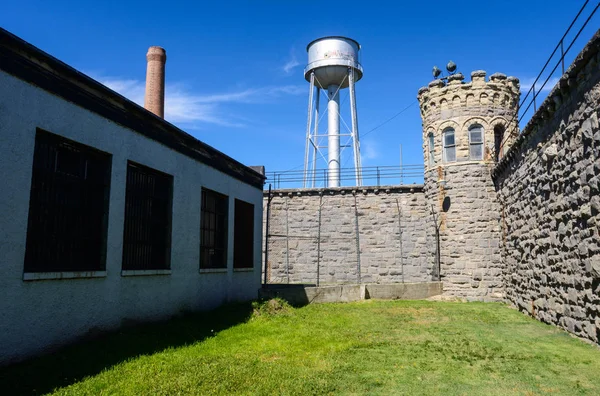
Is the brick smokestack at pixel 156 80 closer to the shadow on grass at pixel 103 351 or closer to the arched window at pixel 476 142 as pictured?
the shadow on grass at pixel 103 351

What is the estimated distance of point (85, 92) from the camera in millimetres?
8180

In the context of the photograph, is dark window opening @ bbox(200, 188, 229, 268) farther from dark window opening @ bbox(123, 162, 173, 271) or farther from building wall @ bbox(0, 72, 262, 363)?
dark window opening @ bbox(123, 162, 173, 271)

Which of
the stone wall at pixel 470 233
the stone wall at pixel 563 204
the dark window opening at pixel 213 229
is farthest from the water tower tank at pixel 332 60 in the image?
the dark window opening at pixel 213 229

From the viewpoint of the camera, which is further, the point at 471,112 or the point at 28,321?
the point at 471,112

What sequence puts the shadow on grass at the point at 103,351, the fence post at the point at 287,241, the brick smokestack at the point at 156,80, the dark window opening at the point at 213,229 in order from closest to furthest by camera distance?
the shadow on grass at the point at 103,351 → the dark window opening at the point at 213,229 → the brick smokestack at the point at 156,80 → the fence post at the point at 287,241

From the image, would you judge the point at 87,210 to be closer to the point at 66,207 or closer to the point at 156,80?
the point at 66,207

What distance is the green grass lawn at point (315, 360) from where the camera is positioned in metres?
5.97

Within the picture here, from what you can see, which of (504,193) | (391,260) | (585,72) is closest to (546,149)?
(585,72)

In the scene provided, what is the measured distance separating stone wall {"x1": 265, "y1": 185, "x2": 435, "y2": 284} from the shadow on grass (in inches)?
467

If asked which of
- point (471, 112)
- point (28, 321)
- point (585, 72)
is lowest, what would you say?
point (28, 321)

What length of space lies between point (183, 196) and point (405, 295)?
998 cm

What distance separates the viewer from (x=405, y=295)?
705 inches

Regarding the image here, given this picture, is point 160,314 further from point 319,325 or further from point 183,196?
point 319,325

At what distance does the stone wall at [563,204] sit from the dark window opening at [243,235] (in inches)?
322
